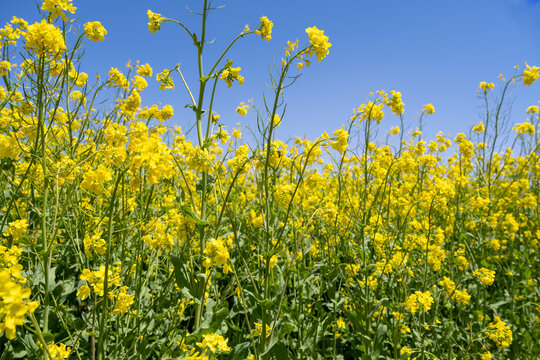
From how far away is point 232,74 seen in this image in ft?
6.79

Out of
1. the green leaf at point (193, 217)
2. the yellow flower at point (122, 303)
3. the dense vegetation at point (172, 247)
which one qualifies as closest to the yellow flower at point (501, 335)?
the dense vegetation at point (172, 247)

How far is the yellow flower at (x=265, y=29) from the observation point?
1938 millimetres

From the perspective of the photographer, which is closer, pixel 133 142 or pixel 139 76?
pixel 133 142

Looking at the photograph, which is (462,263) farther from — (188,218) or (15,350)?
(15,350)

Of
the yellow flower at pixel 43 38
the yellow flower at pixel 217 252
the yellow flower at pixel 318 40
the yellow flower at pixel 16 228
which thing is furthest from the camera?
the yellow flower at pixel 16 228

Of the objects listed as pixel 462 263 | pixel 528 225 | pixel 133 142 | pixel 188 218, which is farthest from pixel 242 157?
pixel 528 225

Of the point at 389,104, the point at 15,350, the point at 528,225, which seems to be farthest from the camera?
the point at 528,225

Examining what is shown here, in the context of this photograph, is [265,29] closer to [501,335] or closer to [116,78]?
[116,78]

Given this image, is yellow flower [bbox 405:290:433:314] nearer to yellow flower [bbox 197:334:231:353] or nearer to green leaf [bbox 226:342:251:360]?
green leaf [bbox 226:342:251:360]

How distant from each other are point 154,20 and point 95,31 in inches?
19.9

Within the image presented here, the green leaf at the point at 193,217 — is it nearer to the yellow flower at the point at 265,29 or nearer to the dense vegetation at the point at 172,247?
the dense vegetation at the point at 172,247

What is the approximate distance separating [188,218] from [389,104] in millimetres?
2013

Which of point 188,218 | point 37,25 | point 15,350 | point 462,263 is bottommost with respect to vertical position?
point 15,350

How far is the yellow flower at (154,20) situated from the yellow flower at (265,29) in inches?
23.6
